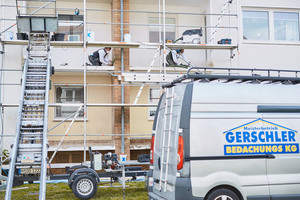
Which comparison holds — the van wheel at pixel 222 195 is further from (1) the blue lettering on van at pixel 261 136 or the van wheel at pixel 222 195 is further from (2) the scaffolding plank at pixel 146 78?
(2) the scaffolding plank at pixel 146 78

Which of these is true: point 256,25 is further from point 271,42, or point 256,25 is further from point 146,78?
point 146,78

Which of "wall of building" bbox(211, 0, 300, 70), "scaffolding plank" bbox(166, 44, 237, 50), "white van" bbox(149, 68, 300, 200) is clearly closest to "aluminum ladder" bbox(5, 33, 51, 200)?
"white van" bbox(149, 68, 300, 200)

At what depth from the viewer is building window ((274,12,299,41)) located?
1681cm

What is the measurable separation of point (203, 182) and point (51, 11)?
37.3 ft

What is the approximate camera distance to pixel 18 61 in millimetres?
14602

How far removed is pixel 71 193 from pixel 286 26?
Answer: 10.9 metres

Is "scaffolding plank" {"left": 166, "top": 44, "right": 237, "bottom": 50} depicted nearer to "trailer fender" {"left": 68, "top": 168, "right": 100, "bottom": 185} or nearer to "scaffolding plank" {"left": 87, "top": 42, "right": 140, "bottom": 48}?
"scaffolding plank" {"left": 87, "top": 42, "right": 140, "bottom": 48}

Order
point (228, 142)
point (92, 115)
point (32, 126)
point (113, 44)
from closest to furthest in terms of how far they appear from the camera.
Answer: point (228, 142)
point (32, 126)
point (113, 44)
point (92, 115)

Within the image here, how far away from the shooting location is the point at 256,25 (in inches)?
653

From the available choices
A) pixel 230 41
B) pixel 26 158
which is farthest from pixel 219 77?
pixel 230 41

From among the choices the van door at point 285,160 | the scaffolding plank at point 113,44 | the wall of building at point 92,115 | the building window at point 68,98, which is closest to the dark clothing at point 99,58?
the scaffolding plank at point 113,44

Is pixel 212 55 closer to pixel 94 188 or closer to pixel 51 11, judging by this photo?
pixel 51 11

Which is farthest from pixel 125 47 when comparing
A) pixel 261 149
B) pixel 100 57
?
pixel 261 149

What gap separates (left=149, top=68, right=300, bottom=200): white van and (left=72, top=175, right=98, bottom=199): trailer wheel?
8.95 feet
